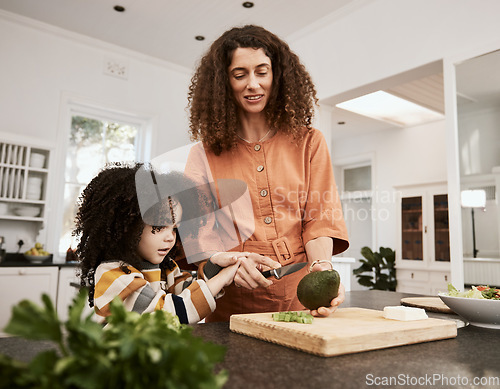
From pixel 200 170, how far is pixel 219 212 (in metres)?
0.15

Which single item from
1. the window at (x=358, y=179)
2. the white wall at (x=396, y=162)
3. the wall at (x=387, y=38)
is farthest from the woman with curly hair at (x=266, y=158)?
the window at (x=358, y=179)

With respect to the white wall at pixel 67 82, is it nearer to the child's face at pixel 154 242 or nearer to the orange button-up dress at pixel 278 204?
the orange button-up dress at pixel 278 204

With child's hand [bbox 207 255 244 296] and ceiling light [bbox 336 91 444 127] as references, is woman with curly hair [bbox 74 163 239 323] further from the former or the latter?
ceiling light [bbox 336 91 444 127]

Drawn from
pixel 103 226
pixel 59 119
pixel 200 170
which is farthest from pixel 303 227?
pixel 59 119

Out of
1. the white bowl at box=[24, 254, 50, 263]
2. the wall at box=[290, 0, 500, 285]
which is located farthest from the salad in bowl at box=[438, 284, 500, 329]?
the white bowl at box=[24, 254, 50, 263]

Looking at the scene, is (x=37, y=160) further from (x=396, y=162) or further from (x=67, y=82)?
(x=396, y=162)

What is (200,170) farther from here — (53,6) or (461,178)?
(53,6)

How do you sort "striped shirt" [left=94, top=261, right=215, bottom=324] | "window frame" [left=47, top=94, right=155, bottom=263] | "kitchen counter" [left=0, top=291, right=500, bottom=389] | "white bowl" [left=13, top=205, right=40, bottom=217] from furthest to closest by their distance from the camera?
"window frame" [left=47, top=94, right=155, bottom=263] < "white bowl" [left=13, top=205, right=40, bottom=217] < "striped shirt" [left=94, top=261, right=215, bottom=324] < "kitchen counter" [left=0, top=291, right=500, bottom=389]

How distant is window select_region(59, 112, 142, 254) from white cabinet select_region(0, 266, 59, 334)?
62 cm

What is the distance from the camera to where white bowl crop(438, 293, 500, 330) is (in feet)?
3.28

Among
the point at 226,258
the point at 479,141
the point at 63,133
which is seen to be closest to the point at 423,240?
the point at 479,141

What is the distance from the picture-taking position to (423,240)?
5953 mm

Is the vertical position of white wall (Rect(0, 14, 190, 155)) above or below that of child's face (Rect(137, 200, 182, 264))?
above

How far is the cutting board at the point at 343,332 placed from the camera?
698mm
